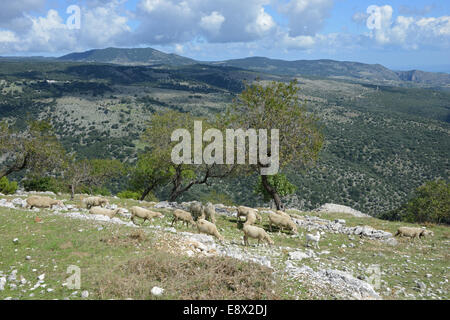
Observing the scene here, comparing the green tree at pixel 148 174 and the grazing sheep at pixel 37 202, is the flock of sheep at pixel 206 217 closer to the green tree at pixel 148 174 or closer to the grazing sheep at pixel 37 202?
the grazing sheep at pixel 37 202

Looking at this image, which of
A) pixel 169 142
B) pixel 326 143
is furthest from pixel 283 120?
pixel 326 143

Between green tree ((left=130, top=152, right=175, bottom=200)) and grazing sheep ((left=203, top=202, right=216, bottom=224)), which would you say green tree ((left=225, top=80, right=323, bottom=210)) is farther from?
green tree ((left=130, top=152, right=175, bottom=200))

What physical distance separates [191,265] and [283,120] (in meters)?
16.6

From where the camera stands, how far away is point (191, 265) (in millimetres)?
11359

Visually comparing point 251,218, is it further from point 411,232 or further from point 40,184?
point 40,184

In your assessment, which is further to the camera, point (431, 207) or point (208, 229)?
point (431, 207)

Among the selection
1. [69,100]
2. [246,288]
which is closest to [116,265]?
[246,288]

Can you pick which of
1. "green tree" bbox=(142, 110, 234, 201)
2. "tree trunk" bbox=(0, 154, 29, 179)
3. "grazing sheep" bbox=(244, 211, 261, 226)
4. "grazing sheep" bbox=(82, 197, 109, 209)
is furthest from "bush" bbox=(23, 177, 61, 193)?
"grazing sheep" bbox=(244, 211, 261, 226)

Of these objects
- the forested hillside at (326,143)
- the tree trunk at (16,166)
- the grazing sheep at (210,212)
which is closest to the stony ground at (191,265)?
the grazing sheep at (210,212)

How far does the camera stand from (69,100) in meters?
151

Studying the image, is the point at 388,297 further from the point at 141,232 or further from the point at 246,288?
the point at 141,232

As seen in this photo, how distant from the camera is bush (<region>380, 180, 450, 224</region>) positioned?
154ft
